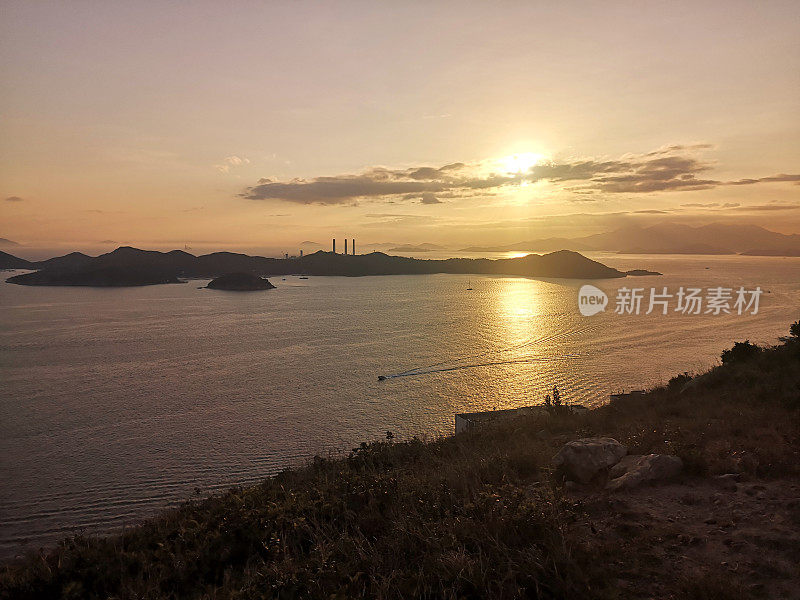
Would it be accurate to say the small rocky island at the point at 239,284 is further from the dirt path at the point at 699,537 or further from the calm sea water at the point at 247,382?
the dirt path at the point at 699,537

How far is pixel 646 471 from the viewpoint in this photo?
962 cm

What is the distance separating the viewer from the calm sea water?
30.1 m

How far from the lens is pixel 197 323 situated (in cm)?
9650

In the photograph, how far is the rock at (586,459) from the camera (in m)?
10.2

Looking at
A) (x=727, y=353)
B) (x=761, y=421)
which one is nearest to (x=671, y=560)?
(x=761, y=421)

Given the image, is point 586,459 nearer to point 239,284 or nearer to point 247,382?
point 247,382

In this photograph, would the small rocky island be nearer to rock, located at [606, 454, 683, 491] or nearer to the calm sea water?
the calm sea water

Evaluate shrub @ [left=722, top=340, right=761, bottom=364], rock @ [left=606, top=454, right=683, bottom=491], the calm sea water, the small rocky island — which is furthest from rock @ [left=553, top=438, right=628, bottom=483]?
the small rocky island

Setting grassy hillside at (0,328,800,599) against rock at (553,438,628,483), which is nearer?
grassy hillside at (0,328,800,599)

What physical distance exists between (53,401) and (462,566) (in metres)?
53.6

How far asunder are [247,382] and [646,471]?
49.0m

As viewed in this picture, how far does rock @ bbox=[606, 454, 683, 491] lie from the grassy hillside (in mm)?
319

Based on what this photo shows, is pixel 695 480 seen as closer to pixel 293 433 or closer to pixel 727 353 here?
pixel 727 353

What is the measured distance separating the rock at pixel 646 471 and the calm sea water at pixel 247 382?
25.4 m
